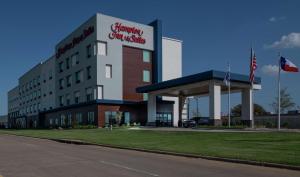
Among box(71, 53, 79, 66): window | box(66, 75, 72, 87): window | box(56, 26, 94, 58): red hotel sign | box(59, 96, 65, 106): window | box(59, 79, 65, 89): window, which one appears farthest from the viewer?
box(59, 96, 65, 106): window

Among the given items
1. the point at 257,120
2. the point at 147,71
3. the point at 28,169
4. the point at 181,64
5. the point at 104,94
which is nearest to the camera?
the point at 28,169

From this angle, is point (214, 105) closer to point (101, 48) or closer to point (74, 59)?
point (101, 48)

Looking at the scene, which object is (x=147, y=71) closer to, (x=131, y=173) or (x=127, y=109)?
(x=127, y=109)

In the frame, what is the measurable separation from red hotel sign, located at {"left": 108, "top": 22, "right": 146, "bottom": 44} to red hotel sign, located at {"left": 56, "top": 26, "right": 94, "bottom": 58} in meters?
3.55

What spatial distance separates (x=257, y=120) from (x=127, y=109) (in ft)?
66.8

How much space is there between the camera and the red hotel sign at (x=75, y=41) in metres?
68.1

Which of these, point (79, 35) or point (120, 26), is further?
point (79, 35)

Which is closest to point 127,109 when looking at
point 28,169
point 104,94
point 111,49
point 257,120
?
point 104,94

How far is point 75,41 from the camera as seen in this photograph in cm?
7500

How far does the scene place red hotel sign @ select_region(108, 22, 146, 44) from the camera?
66625mm

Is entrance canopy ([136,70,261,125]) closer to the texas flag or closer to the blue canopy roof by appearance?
the blue canopy roof

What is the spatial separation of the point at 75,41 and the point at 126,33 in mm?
11800

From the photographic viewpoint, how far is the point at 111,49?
66250 millimetres

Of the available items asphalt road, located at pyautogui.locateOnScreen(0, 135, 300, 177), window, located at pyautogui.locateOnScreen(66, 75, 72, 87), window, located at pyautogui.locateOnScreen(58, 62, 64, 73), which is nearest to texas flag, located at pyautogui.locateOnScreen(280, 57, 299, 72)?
asphalt road, located at pyautogui.locateOnScreen(0, 135, 300, 177)
